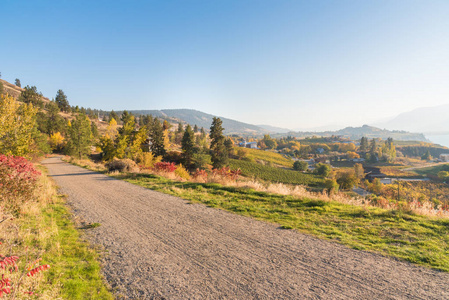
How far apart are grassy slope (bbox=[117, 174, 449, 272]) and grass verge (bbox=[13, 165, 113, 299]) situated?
5.40m

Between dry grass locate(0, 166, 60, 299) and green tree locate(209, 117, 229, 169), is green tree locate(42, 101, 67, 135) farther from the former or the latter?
dry grass locate(0, 166, 60, 299)

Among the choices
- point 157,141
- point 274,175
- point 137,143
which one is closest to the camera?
point 137,143

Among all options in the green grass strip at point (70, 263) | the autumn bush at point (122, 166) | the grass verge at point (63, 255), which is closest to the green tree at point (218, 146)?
the autumn bush at point (122, 166)

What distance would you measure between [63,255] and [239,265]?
15.8 feet

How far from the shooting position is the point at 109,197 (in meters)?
11.3

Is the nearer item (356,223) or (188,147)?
(356,223)

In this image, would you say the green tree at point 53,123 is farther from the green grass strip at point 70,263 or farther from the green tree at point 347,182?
the green tree at point 347,182

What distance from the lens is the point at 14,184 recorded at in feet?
25.7

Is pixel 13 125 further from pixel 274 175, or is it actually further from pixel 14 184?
pixel 274 175

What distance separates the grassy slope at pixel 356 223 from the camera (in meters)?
5.09

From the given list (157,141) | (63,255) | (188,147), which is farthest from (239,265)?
(157,141)

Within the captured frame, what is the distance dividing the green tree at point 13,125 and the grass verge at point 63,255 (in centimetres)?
922

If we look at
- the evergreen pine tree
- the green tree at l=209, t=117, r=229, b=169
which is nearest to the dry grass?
the green tree at l=209, t=117, r=229, b=169

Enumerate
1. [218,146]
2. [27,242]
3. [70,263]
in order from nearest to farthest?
[70,263] → [27,242] → [218,146]
